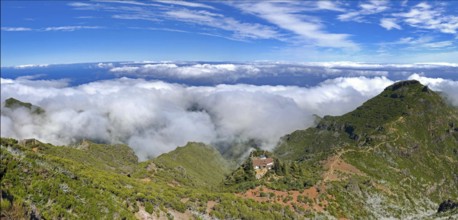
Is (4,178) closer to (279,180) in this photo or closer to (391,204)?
(279,180)

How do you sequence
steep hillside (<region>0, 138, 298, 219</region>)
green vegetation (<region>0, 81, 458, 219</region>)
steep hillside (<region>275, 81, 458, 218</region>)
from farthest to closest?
1. steep hillside (<region>275, 81, 458, 218</region>)
2. green vegetation (<region>0, 81, 458, 219</region>)
3. steep hillside (<region>0, 138, 298, 219</region>)

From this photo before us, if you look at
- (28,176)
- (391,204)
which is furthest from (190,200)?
(391,204)

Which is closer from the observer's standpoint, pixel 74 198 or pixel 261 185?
pixel 74 198

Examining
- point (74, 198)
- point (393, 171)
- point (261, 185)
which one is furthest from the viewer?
point (393, 171)

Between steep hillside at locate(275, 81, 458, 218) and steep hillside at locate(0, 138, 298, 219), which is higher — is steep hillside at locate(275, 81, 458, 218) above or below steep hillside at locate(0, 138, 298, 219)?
below

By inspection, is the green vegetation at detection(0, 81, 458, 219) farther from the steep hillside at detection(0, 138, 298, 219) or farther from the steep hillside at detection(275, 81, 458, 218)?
the steep hillside at detection(275, 81, 458, 218)

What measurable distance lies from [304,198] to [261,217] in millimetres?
19633

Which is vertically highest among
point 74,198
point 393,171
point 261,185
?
point 74,198

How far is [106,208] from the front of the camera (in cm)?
3400

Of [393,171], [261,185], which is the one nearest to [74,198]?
[261,185]

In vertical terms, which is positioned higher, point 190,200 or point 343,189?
point 190,200

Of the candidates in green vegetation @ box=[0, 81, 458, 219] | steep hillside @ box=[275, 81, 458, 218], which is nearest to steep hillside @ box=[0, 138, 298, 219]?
green vegetation @ box=[0, 81, 458, 219]

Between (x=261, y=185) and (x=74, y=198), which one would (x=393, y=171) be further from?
(x=74, y=198)

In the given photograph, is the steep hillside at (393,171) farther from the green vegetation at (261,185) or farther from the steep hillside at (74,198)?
the steep hillside at (74,198)
